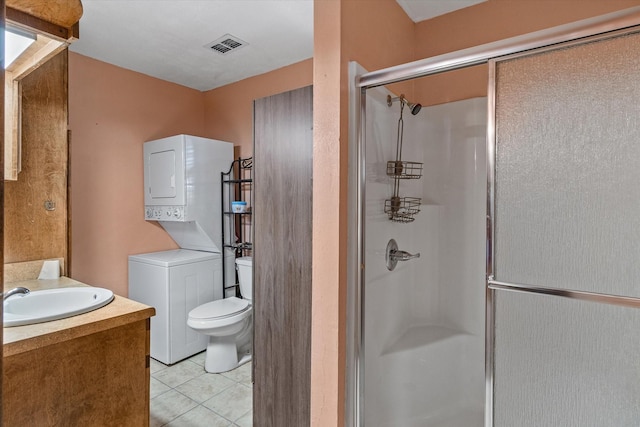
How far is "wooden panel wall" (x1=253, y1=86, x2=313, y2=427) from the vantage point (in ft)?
5.61

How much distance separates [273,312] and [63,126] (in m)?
1.79

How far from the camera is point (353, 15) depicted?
1.48 metres

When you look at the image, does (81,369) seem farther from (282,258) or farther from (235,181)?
(235,181)

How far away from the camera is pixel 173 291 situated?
8.82 feet

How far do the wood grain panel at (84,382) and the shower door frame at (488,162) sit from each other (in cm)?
96

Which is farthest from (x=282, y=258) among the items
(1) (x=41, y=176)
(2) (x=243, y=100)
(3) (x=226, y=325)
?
(2) (x=243, y=100)

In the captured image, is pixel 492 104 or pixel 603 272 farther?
pixel 492 104

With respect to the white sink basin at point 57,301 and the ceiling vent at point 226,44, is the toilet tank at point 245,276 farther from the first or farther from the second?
the ceiling vent at point 226,44

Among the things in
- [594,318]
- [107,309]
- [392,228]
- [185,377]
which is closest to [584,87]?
[594,318]

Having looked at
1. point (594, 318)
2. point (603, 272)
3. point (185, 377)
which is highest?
point (603, 272)

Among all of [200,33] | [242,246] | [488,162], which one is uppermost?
[200,33]

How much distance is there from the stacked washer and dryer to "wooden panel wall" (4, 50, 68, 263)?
2.53 ft

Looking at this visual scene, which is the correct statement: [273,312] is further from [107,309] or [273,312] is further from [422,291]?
[422,291]

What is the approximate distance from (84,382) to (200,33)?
215 centimetres
